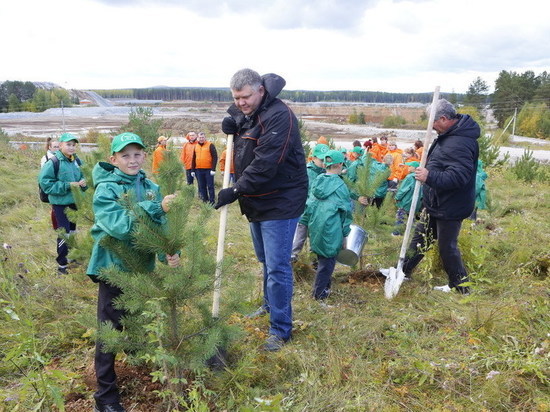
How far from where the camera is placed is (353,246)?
3926 millimetres

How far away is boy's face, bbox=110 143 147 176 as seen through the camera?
2254 millimetres

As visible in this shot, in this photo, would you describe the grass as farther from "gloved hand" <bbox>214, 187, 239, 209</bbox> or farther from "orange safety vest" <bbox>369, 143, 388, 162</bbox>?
"orange safety vest" <bbox>369, 143, 388, 162</bbox>

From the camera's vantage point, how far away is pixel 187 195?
1.95 m

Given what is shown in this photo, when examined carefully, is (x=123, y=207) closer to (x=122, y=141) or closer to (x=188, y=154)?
(x=122, y=141)

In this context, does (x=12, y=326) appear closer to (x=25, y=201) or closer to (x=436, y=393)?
(x=436, y=393)

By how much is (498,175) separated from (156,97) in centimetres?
12295

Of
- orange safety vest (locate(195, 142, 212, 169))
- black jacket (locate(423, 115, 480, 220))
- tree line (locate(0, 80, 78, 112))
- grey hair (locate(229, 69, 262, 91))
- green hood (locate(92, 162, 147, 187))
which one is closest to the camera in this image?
green hood (locate(92, 162, 147, 187))

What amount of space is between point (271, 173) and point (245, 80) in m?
0.63

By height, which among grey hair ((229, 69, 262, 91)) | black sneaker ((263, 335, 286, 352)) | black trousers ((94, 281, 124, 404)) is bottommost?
black sneaker ((263, 335, 286, 352))

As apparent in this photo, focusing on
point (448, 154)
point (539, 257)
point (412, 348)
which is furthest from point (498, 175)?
point (412, 348)

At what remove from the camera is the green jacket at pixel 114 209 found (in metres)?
2.01

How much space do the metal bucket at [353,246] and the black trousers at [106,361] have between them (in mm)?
2246

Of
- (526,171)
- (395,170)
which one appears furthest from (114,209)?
(526,171)

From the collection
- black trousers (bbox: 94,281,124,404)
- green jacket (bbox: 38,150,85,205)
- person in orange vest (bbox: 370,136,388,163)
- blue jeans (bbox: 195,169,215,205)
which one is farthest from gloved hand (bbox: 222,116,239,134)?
person in orange vest (bbox: 370,136,388,163)
